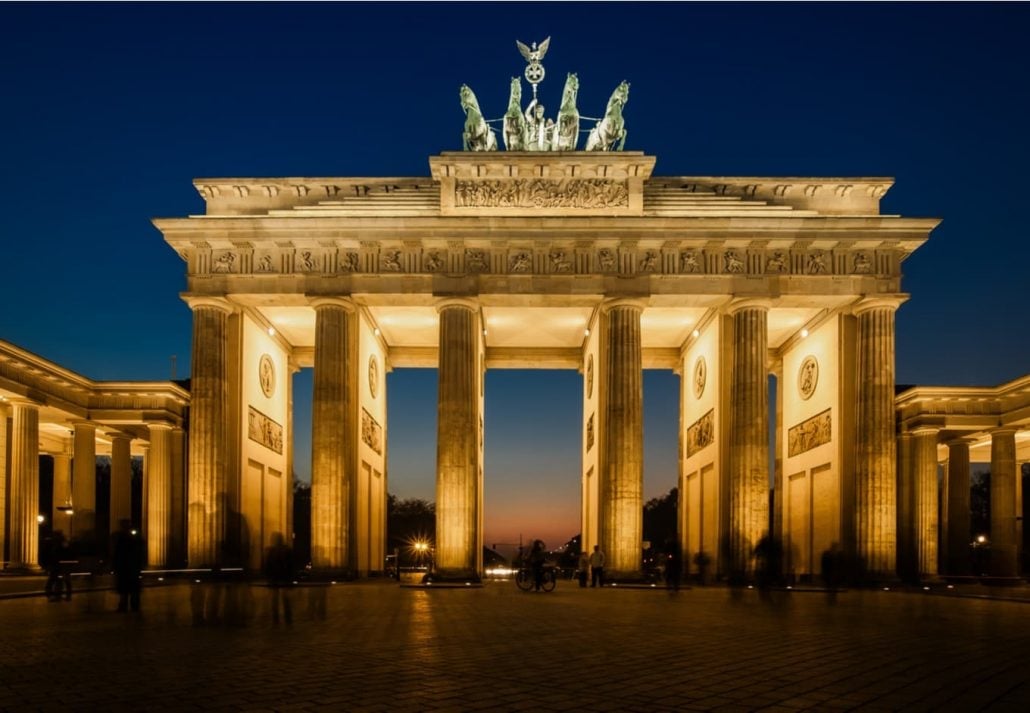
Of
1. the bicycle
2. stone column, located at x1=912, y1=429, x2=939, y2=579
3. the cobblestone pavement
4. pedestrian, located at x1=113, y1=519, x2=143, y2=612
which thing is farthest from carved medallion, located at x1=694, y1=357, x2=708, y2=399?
pedestrian, located at x1=113, y1=519, x2=143, y2=612

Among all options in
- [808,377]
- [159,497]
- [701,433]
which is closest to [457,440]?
[701,433]

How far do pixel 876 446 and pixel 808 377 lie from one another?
621 cm

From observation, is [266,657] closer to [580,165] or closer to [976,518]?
[580,165]

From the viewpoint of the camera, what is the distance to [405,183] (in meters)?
36.6

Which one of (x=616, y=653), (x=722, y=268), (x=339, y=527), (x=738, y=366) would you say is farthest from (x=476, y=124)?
(x=616, y=653)

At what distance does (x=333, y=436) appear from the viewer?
3456 centimetres

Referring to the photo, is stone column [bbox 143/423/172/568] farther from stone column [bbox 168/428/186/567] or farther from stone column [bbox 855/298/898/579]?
stone column [bbox 855/298/898/579]

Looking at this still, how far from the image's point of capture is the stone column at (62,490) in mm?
47344

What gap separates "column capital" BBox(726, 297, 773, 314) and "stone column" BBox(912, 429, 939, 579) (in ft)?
35.8

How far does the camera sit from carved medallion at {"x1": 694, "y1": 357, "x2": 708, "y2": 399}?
40.4 metres

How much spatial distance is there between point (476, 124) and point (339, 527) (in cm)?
1736

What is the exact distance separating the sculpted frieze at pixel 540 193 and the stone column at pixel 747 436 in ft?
22.2

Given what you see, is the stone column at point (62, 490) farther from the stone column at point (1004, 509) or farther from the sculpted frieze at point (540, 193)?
the stone column at point (1004, 509)

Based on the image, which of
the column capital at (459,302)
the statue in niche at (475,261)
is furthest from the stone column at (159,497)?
the statue in niche at (475,261)
